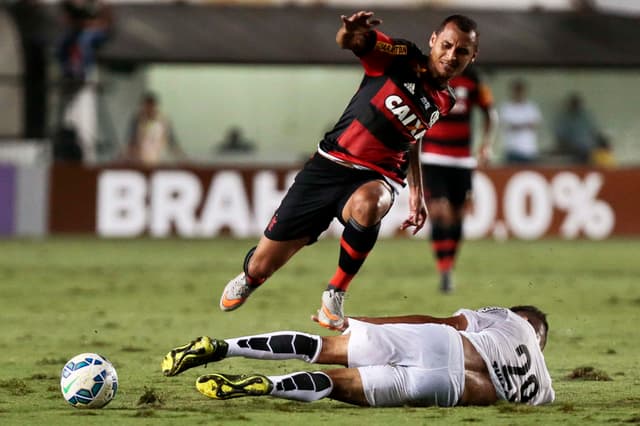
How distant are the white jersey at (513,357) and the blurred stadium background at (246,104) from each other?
14576mm

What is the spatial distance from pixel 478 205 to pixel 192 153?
17.5 feet

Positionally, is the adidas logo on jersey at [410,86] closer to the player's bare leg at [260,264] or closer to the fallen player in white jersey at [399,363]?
the player's bare leg at [260,264]

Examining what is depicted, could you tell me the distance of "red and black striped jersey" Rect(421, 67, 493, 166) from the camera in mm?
14305

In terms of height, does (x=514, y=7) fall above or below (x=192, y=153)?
above

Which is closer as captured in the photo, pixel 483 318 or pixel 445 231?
pixel 483 318

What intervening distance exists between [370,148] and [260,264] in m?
1.05

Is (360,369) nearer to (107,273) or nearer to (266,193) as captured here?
(107,273)

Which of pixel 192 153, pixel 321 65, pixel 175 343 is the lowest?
pixel 175 343

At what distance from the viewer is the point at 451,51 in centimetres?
879

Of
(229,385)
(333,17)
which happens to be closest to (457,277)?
(229,385)

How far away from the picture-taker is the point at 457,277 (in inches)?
652

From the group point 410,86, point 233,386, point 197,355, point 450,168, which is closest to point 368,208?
point 410,86

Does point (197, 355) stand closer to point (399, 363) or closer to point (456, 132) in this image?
point (399, 363)

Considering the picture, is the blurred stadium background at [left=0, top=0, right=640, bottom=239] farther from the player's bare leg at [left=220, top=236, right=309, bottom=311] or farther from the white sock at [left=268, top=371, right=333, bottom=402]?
the white sock at [left=268, top=371, right=333, bottom=402]
